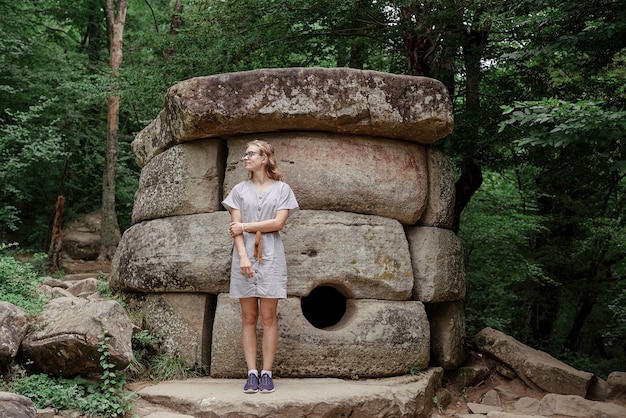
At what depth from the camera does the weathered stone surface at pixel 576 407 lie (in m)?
5.43

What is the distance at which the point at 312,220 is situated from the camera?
5.29 m

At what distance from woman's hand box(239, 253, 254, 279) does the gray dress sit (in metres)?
0.06

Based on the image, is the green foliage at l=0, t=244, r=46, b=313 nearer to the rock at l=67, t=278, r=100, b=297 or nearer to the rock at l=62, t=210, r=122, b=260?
the rock at l=67, t=278, r=100, b=297

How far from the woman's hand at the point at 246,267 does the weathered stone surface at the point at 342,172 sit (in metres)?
1.08

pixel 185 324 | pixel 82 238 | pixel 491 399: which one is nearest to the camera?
pixel 185 324

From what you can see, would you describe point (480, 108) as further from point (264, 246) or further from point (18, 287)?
point (18, 287)

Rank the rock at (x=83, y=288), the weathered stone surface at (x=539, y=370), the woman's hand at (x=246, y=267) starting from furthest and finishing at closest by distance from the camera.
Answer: the rock at (x=83, y=288) < the weathered stone surface at (x=539, y=370) < the woman's hand at (x=246, y=267)

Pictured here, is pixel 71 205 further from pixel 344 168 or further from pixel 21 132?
pixel 344 168

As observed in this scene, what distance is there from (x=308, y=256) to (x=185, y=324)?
126 cm

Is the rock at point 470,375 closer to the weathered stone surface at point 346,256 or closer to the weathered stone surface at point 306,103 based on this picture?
the weathered stone surface at point 346,256

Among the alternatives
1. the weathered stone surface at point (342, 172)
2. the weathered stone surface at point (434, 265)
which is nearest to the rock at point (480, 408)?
the weathered stone surface at point (434, 265)

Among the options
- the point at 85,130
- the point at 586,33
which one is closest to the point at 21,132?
the point at 85,130

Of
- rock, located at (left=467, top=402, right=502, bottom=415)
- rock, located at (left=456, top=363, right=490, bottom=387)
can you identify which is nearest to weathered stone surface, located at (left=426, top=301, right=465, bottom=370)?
rock, located at (left=456, top=363, right=490, bottom=387)

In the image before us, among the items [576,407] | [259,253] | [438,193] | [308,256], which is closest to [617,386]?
[576,407]
